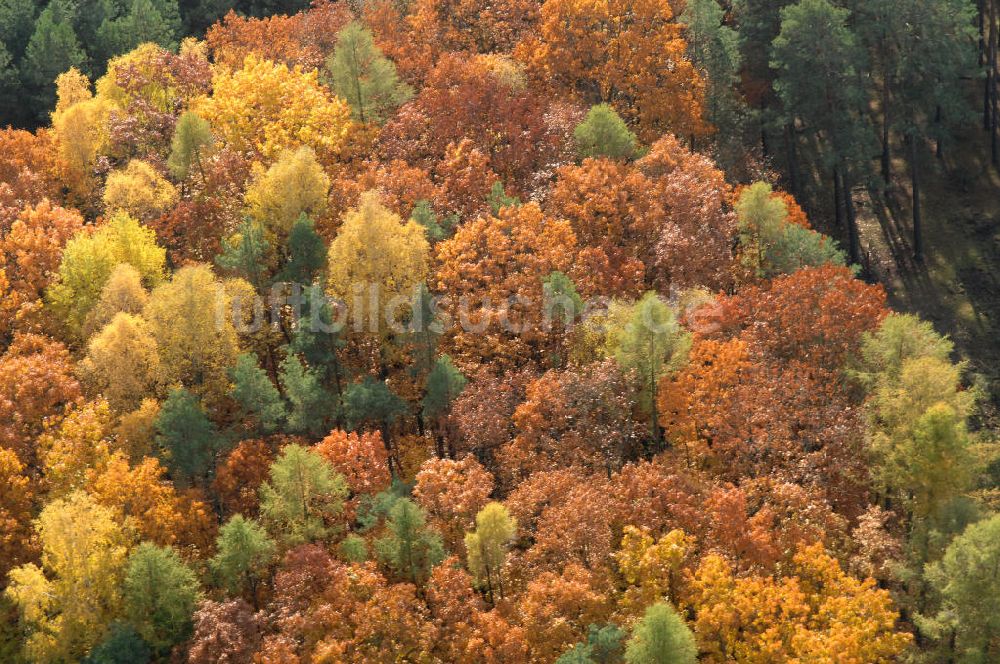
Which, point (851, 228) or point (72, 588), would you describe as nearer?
point (72, 588)

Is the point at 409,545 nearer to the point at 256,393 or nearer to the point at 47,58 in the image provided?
the point at 256,393

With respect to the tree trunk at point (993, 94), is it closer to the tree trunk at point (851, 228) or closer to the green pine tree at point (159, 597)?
the tree trunk at point (851, 228)

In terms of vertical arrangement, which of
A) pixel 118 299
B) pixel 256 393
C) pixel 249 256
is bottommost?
pixel 256 393

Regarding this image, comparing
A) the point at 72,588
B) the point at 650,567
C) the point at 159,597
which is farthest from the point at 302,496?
the point at 650,567

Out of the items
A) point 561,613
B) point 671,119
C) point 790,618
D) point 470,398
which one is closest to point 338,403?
point 470,398

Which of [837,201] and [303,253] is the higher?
[303,253]

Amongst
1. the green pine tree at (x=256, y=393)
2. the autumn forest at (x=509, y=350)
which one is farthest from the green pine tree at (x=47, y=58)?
the green pine tree at (x=256, y=393)

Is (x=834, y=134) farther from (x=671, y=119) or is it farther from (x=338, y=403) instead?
(x=338, y=403)
